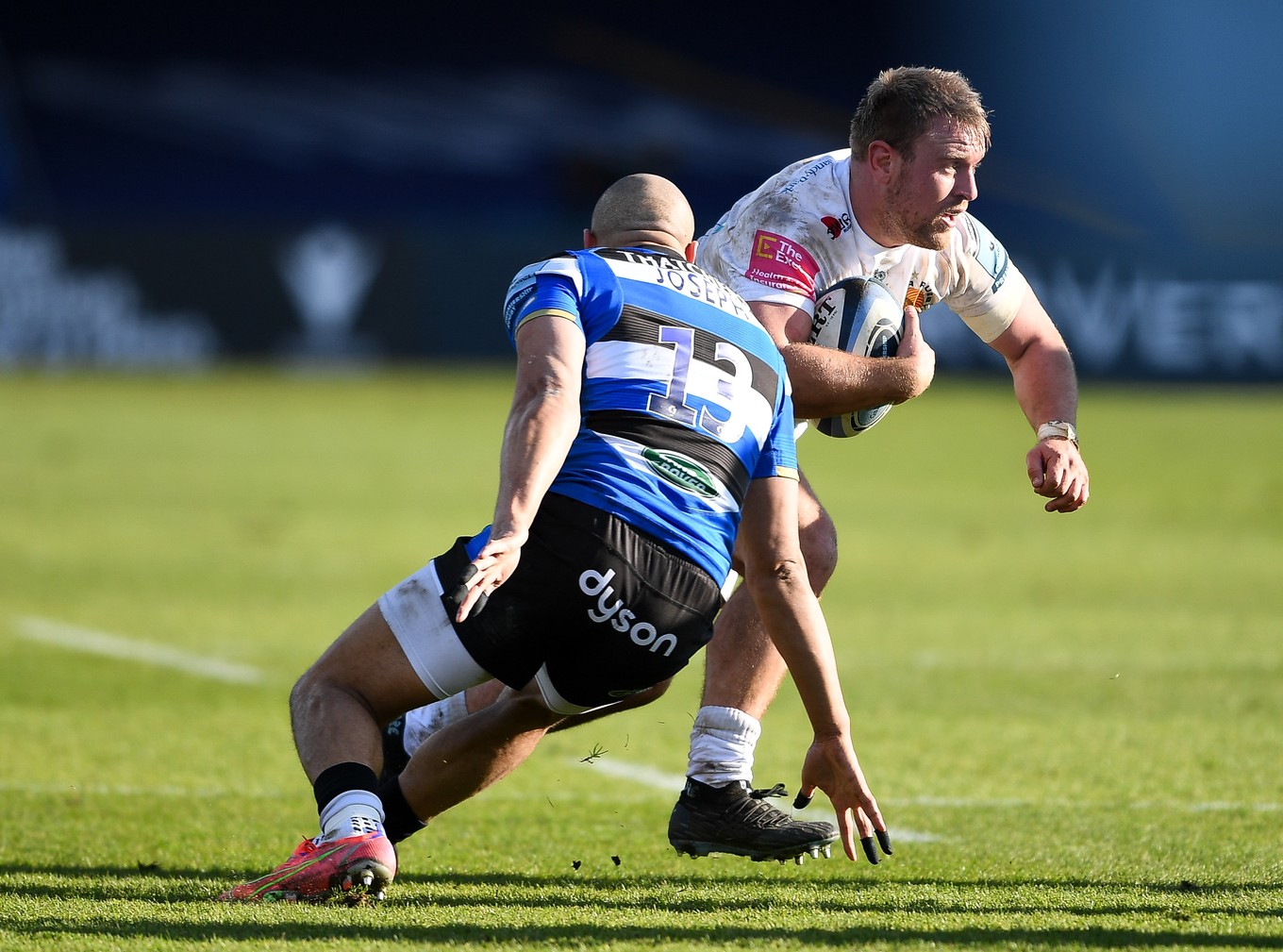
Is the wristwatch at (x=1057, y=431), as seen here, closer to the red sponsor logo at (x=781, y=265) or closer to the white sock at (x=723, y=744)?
the red sponsor logo at (x=781, y=265)

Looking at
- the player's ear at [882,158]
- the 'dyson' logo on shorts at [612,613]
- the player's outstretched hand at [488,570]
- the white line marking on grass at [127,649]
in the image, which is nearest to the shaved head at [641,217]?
the player's ear at [882,158]

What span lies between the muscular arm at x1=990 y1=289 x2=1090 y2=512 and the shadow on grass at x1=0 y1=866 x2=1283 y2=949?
112cm

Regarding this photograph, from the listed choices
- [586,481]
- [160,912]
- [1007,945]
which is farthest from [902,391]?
[160,912]

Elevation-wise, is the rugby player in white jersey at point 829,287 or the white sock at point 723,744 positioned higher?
the rugby player in white jersey at point 829,287

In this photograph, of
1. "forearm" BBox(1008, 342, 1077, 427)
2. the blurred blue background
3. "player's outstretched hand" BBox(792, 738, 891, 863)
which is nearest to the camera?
"player's outstretched hand" BBox(792, 738, 891, 863)

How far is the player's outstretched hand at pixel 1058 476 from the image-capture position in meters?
5.19

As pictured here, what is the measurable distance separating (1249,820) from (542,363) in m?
2.83

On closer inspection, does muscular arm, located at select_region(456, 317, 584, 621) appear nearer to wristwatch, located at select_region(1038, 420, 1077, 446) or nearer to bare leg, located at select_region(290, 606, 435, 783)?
bare leg, located at select_region(290, 606, 435, 783)

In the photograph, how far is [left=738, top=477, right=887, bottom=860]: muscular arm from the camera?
181 inches

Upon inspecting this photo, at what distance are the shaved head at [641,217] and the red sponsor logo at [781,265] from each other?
1.60ft

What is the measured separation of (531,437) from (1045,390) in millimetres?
2227

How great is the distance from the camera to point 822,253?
5.44 m

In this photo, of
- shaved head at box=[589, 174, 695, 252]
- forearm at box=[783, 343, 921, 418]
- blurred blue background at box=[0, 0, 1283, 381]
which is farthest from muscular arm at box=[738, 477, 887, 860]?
blurred blue background at box=[0, 0, 1283, 381]

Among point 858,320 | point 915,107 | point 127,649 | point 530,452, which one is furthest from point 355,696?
point 127,649
